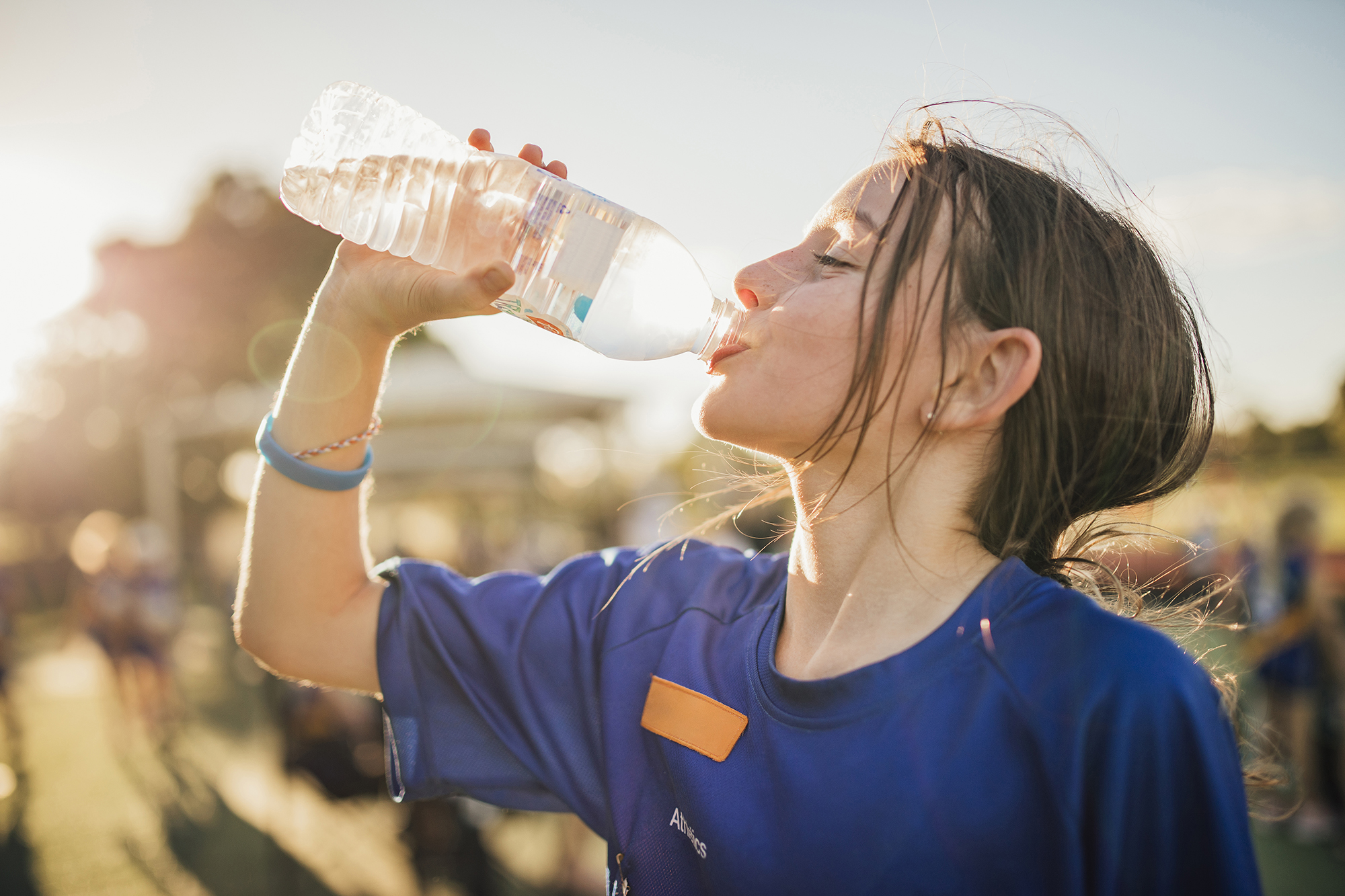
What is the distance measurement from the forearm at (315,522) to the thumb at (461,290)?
14cm

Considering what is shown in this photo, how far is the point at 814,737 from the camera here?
107cm

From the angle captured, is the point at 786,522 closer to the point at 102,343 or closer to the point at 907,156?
the point at 907,156

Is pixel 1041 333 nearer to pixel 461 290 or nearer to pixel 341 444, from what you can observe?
pixel 461 290

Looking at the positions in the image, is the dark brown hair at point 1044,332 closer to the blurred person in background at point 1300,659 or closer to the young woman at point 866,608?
the young woman at point 866,608

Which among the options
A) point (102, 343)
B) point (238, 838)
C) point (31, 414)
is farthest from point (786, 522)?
point (31, 414)

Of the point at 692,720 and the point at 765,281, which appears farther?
the point at 765,281

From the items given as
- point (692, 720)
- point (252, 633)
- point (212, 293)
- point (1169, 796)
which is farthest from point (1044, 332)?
point (212, 293)

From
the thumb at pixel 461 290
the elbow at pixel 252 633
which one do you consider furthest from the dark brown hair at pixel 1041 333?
the elbow at pixel 252 633

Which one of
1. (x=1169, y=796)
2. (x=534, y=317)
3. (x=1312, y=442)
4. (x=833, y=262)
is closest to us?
(x=1169, y=796)

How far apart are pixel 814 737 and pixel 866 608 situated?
24 centimetres

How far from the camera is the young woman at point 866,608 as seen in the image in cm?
89

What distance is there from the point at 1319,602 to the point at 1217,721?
533 cm

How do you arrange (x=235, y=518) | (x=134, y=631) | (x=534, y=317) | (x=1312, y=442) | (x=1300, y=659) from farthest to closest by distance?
(x=1312, y=442), (x=235, y=518), (x=134, y=631), (x=1300, y=659), (x=534, y=317)

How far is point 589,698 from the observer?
139 cm
